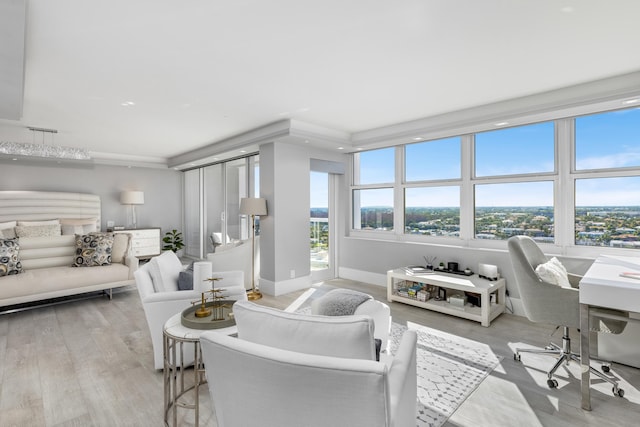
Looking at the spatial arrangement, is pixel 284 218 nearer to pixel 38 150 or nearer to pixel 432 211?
pixel 432 211

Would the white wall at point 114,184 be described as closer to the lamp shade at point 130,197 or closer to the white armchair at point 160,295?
the lamp shade at point 130,197

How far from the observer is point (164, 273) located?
2758 millimetres

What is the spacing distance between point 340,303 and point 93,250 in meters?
4.30

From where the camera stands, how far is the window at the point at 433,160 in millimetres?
4518

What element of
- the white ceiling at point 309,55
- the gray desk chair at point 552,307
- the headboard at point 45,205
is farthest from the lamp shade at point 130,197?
the gray desk chair at point 552,307

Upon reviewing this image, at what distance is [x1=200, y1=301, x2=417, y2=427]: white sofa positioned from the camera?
0.90m

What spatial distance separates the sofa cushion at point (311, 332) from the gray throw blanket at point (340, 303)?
618 mm

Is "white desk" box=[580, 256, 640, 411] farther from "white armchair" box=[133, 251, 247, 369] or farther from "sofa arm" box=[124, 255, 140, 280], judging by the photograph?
"sofa arm" box=[124, 255, 140, 280]

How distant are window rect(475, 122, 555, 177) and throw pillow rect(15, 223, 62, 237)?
6.41m

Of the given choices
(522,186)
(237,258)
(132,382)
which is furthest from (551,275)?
(237,258)

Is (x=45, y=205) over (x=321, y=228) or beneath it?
over

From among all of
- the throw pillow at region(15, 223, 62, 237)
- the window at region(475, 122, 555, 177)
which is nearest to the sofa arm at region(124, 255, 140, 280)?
the throw pillow at region(15, 223, 62, 237)

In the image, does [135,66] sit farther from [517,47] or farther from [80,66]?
[517,47]

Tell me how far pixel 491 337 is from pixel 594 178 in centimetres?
211
